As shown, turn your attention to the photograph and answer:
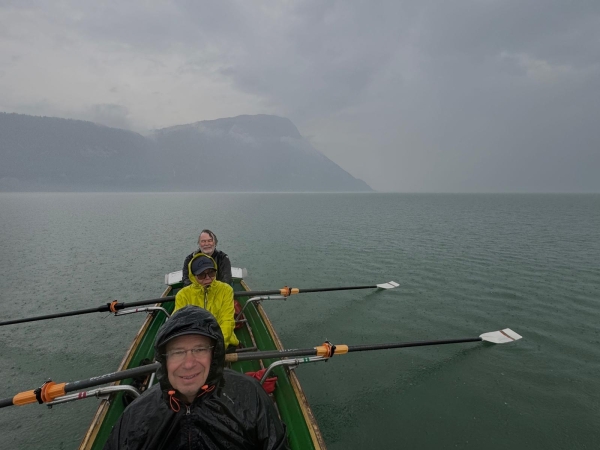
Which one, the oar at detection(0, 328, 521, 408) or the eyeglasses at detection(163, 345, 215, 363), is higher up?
the eyeglasses at detection(163, 345, 215, 363)

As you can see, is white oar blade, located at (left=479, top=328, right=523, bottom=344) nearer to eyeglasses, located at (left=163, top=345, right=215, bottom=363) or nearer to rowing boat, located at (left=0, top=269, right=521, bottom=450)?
rowing boat, located at (left=0, top=269, right=521, bottom=450)

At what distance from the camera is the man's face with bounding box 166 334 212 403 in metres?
2.60

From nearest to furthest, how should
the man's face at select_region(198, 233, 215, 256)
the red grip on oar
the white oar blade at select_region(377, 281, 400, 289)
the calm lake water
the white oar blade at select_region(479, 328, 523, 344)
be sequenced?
the red grip on oar, the calm lake water, the man's face at select_region(198, 233, 215, 256), the white oar blade at select_region(479, 328, 523, 344), the white oar blade at select_region(377, 281, 400, 289)

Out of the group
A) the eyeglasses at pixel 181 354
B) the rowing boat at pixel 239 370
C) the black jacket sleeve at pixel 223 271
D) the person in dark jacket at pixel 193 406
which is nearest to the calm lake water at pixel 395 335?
the rowing boat at pixel 239 370

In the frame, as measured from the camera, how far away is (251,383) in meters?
3.05

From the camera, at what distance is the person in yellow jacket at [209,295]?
18.1 feet

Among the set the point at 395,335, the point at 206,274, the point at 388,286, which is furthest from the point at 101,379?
the point at 388,286

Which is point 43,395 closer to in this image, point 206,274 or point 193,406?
point 206,274

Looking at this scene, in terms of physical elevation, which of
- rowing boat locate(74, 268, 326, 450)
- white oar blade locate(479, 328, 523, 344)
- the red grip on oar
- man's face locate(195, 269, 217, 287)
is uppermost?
man's face locate(195, 269, 217, 287)

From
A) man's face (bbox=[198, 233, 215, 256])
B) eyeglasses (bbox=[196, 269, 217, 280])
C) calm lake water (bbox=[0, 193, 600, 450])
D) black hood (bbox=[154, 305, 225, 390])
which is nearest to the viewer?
black hood (bbox=[154, 305, 225, 390])

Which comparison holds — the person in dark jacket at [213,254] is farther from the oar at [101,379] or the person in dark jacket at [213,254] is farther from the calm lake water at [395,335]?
the calm lake water at [395,335]

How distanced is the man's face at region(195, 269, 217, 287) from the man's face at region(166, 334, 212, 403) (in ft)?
9.65

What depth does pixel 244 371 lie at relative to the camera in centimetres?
618

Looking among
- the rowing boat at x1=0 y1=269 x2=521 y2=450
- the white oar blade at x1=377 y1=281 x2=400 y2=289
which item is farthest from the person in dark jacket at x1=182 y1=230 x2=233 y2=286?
the white oar blade at x1=377 y1=281 x2=400 y2=289
